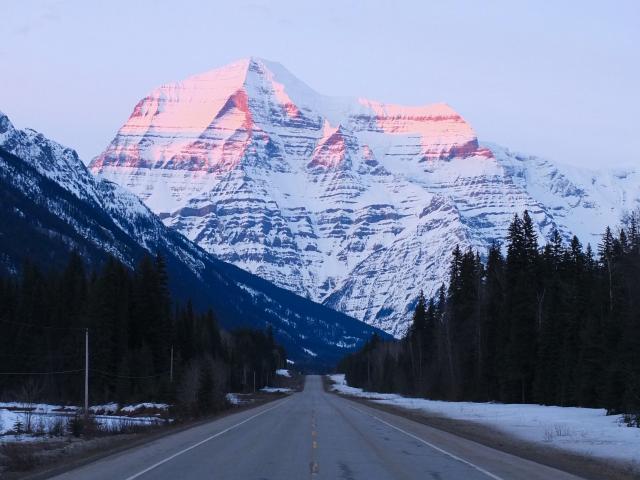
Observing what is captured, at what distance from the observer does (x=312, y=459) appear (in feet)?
87.6

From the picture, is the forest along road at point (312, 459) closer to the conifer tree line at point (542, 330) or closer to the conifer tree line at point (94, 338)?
the conifer tree line at point (542, 330)

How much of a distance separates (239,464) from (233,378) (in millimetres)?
112690

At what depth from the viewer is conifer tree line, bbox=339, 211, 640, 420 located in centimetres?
5844

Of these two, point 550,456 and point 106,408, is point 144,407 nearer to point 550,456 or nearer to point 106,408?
point 106,408

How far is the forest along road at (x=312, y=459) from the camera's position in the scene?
2317 centimetres

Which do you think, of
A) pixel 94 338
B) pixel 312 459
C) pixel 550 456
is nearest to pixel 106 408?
pixel 94 338

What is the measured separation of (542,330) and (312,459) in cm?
4954

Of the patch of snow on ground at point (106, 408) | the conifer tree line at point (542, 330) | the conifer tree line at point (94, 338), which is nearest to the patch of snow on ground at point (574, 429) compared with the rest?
the conifer tree line at point (542, 330)

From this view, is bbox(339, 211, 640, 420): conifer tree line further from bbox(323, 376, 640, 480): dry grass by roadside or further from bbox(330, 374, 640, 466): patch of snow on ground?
bbox(323, 376, 640, 480): dry grass by roadside

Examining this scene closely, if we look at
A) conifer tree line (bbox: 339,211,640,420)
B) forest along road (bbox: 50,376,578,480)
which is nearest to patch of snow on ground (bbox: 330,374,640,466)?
conifer tree line (bbox: 339,211,640,420)

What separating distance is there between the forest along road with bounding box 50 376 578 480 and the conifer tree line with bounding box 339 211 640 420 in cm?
1313

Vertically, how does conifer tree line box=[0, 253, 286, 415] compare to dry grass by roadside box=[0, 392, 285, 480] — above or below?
above

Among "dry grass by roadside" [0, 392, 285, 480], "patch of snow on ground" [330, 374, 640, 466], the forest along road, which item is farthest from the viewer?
"patch of snow on ground" [330, 374, 640, 466]

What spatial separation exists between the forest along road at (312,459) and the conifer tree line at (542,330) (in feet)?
43.1
